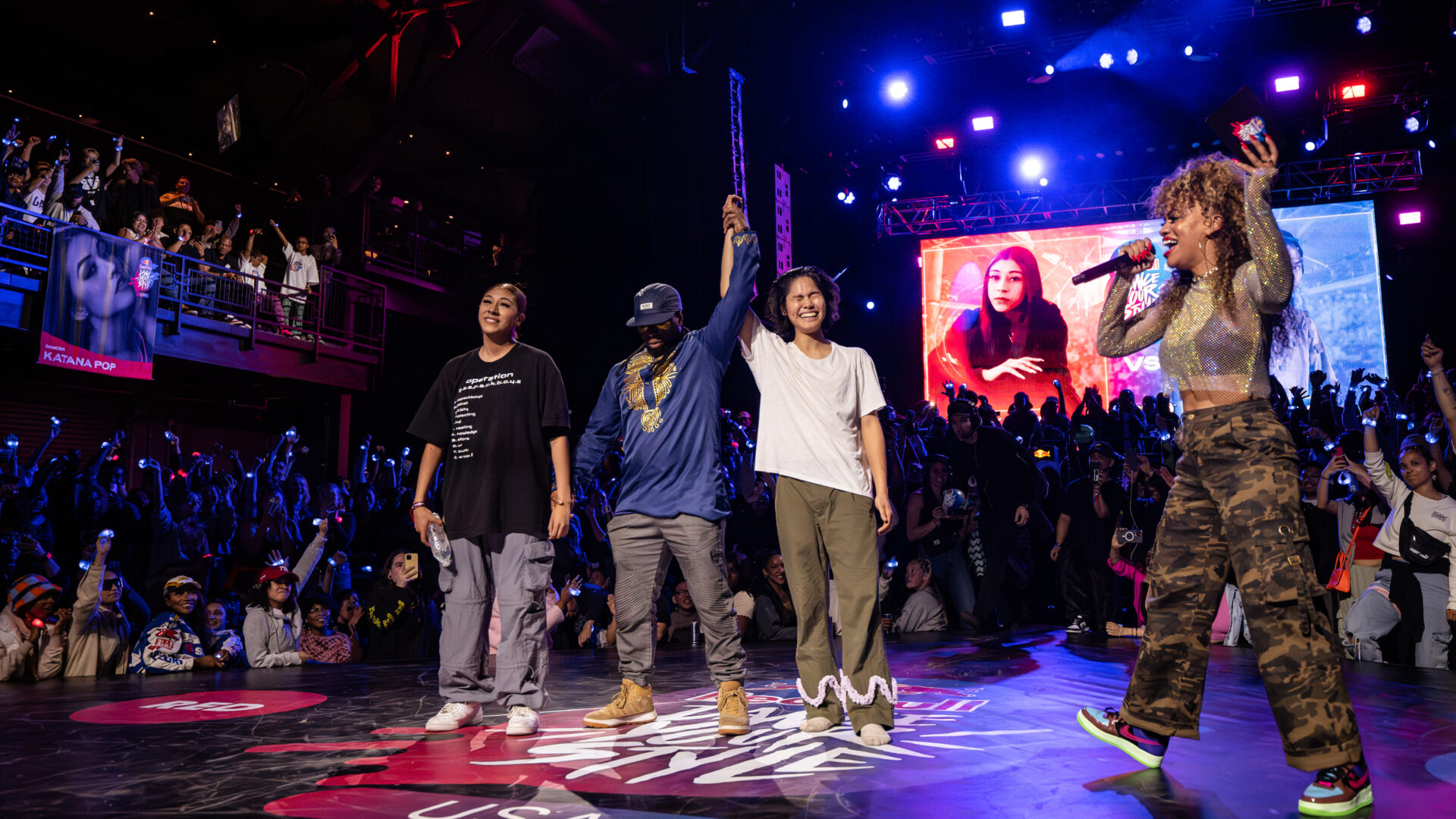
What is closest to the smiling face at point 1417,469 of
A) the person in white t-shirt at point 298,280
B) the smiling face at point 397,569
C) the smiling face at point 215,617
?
the smiling face at point 397,569

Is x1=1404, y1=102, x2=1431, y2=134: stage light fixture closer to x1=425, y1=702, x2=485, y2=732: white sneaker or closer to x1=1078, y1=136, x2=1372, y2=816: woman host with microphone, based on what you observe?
x1=1078, y1=136, x2=1372, y2=816: woman host with microphone

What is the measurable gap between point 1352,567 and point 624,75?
33.3ft

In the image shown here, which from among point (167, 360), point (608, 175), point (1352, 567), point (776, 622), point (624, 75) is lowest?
point (776, 622)

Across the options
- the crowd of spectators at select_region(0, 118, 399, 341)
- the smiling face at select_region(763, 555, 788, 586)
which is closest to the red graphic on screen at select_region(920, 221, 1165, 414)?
the smiling face at select_region(763, 555, 788, 586)

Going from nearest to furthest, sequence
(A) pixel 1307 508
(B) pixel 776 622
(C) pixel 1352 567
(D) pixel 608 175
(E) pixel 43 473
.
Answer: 1. (C) pixel 1352 567
2. (A) pixel 1307 508
3. (B) pixel 776 622
4. (E) pixel 43 473
5. (D) pixel 608 175

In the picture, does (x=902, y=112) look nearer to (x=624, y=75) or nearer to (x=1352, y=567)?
(x=624, y=75)

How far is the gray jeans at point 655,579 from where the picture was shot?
142 inches

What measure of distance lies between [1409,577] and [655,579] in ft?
17.3

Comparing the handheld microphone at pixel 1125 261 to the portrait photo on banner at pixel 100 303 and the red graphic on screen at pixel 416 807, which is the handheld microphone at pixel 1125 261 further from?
the portrait photo on banner at pixel 100 303

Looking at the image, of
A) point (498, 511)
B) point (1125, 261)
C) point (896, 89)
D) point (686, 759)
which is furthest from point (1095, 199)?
point (686, 759)

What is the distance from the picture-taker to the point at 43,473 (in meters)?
8.89

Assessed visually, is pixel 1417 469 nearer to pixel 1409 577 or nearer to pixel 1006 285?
pixel 1409 577

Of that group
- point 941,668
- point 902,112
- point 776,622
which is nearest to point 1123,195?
point 902,112

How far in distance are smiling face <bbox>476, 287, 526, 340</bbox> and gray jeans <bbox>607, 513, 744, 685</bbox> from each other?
92 cm
